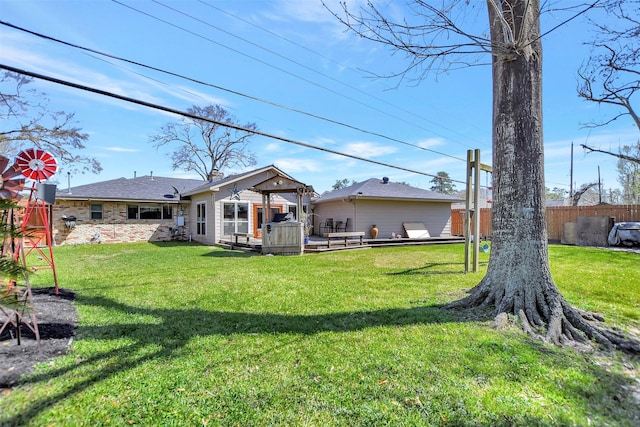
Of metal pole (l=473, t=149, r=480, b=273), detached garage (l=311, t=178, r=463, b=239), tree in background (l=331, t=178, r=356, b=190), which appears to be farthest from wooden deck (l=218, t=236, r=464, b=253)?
tree in background (l=331, t=178, r=356, b=190)

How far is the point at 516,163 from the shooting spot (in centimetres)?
432

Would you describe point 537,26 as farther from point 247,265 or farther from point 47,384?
point 247,265

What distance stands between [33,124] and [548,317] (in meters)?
21.0

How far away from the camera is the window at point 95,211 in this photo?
15546 mm

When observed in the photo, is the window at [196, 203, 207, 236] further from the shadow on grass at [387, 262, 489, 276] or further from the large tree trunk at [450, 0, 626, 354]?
the large tree trunk at [450, 0, 626, 354]

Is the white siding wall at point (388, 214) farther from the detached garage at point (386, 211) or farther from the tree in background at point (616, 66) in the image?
the tree in background at point (616, 66)

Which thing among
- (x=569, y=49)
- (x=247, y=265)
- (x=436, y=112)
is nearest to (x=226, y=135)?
(x=436, y=112)

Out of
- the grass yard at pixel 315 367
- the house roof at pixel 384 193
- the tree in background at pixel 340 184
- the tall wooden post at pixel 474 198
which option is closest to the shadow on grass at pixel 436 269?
the tall wooden post at pixel 474 198

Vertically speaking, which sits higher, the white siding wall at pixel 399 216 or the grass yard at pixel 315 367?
the white siding wall at pixel 399 216

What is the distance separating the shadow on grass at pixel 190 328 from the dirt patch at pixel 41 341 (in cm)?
18

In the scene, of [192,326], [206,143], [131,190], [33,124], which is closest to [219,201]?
[131,190]

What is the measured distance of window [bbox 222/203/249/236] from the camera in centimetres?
1548

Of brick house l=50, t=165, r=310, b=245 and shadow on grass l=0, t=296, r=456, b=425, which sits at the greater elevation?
brick house l=50, t=165, r=310, b=245

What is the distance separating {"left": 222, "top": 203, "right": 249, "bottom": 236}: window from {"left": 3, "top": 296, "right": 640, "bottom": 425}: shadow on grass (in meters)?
10.5
